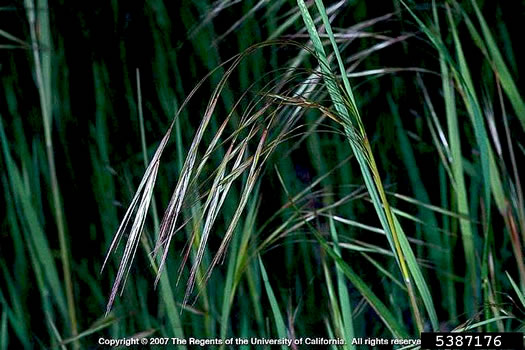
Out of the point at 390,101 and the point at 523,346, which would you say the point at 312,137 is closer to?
the point at 390,101

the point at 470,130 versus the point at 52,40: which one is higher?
the point at 52,40

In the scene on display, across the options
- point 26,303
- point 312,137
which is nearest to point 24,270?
point 26,303

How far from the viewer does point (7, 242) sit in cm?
106

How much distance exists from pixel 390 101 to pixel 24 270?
54cm

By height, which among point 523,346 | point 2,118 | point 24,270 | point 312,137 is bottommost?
point 523,346

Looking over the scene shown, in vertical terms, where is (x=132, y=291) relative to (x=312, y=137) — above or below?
below

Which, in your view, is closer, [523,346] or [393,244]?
[393,244]

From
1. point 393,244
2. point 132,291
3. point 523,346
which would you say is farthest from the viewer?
point 132,291

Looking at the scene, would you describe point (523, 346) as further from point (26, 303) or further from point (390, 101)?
point (26, 303)

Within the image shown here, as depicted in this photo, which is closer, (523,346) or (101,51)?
(523,346)

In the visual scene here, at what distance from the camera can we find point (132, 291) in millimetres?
967

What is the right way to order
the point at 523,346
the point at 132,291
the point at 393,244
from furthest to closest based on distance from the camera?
the point at 132,291, the point at 523,346, the point at 393,244

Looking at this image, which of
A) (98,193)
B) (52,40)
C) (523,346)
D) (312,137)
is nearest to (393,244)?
(523,346)

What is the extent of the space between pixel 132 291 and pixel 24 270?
0.17 m
